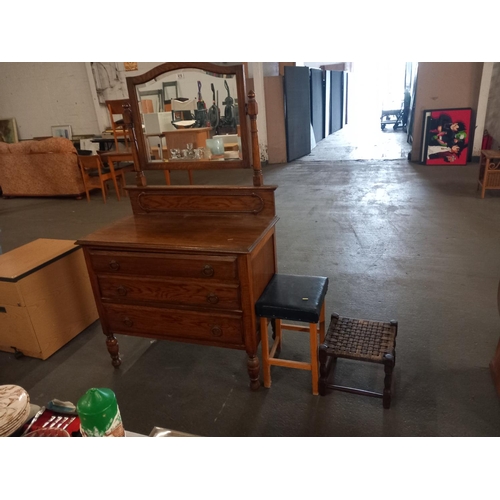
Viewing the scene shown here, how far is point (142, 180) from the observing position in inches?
84.8

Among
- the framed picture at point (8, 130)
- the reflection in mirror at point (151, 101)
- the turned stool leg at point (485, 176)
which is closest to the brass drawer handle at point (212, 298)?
the reflection in mirror at point (151, 101)

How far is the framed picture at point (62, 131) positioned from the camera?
29.6 feet

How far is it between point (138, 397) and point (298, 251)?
78.7 inches

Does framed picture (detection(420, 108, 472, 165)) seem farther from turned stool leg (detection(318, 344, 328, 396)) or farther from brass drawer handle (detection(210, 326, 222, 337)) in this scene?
brass drawer handle (detection(210, 326, 222, 337))

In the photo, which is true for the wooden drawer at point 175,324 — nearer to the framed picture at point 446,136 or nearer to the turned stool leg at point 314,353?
the turned stool leg at point 314,353

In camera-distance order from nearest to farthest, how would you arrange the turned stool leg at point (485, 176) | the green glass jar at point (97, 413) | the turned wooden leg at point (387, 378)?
the green glass jar at point (97, 413)
the turned wooden leg at point (387, 378)
the turned stool leg at point (485, 176)

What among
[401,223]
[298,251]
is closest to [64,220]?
[298,251]

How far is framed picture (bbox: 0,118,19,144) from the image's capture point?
9.27 meters

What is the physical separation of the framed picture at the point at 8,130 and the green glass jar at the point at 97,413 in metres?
10.3

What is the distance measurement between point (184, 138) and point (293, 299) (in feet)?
3.44

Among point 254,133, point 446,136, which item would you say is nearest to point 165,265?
point 254,133

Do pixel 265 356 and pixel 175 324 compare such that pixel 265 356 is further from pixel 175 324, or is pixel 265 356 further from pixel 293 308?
pixel 175 324

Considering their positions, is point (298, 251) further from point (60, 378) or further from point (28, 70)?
point (28, 70)

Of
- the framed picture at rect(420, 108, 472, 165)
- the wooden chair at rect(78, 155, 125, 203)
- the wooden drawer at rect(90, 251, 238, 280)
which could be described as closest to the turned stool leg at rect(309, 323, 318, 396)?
the wooden drawer at rect(90, 251, 238, 280)
